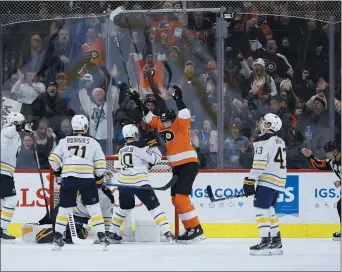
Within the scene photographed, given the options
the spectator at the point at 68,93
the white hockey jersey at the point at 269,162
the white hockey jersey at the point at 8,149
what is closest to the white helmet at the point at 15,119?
the white hockey jersey at the point at 8,149

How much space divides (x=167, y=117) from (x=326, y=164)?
1.55m

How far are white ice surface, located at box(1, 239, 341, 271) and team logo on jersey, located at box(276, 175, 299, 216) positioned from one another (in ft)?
1.73

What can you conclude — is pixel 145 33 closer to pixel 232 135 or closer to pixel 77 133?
pixel 232 135

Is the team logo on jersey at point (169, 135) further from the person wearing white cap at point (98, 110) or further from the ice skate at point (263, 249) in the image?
the ice skate at point (263, 249)

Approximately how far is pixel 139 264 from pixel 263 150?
4.53 feet

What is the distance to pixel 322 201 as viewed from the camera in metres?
10.2

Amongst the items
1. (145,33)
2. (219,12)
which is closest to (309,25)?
(219,12)

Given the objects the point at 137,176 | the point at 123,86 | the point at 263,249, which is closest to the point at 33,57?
the point at 123,86

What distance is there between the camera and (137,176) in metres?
9.41

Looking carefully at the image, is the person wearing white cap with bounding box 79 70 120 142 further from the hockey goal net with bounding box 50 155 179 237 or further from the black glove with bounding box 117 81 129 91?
the hockey goal net with bounding box 50 155 179 237

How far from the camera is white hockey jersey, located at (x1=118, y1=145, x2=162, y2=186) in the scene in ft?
30.8

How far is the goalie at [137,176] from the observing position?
939 centimetres

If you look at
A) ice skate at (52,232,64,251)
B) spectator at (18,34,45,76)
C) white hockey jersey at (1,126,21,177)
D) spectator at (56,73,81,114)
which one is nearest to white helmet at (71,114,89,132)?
ice skate at (52,232,64,251)

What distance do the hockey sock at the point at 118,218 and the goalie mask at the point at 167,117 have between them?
2.71 ft
